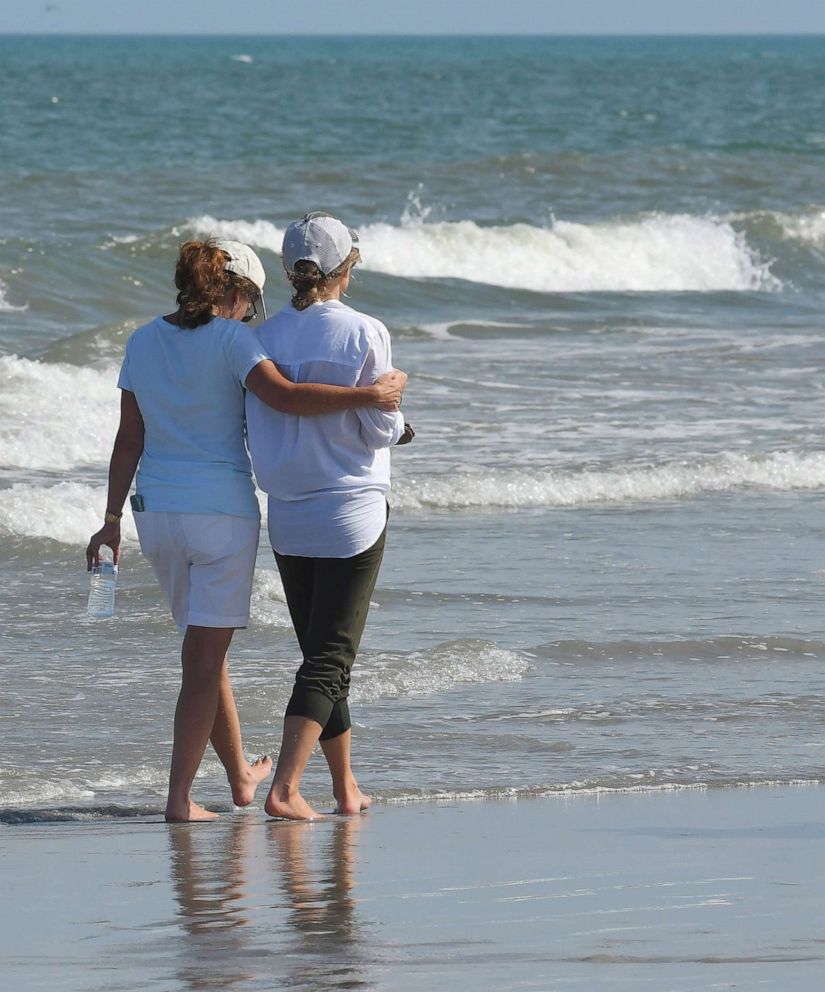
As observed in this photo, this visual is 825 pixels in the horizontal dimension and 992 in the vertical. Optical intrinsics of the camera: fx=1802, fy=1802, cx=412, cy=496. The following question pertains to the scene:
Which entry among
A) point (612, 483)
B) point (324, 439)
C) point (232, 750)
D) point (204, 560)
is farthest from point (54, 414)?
point (324, 439)

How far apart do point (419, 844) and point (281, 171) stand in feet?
87.0

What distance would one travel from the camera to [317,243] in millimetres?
4133

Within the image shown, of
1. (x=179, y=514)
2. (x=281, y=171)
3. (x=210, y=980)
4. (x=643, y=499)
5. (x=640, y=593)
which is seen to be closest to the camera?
(x=210, y=980)

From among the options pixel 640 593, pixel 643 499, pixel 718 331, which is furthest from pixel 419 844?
pixel 718 331

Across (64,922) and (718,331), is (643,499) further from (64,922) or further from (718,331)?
(718,331)

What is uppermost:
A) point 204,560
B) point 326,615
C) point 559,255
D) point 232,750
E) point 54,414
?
point 559,255

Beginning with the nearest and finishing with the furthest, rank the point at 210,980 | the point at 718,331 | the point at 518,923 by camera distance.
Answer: the point at 210,980 < the point at 518,923 < the point at 718,331

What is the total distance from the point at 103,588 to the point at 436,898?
1411 mm

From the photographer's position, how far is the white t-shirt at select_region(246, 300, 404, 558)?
4102 millimetres

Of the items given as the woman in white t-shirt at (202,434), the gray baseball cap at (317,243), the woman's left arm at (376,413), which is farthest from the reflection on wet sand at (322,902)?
the gray baseball cap at (317,243)

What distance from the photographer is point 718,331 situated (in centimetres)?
1686

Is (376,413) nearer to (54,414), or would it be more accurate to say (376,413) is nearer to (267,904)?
(267,904)

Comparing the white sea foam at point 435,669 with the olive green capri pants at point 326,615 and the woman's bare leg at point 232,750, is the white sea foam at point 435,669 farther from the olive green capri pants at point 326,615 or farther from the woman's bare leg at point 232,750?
the olive green capri pants at point 326,615

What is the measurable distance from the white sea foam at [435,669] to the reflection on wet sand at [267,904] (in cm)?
136
